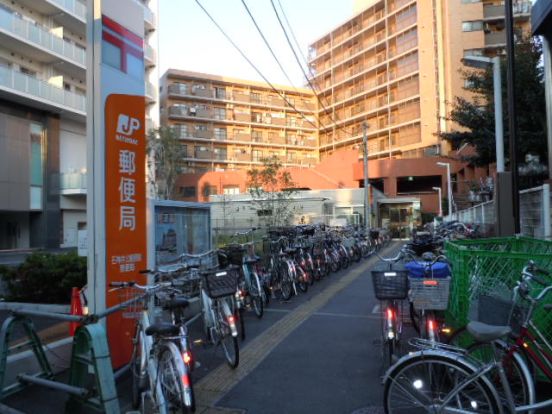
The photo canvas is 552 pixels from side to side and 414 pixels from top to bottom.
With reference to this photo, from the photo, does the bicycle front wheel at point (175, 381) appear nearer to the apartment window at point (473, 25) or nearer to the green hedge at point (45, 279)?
the green hedge at point (45, 279)

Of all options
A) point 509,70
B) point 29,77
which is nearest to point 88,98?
point 509,70

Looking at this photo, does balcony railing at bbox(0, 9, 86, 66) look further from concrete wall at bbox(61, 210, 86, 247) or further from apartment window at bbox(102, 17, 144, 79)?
apartment window at bbox(102, 17, 144, 79)

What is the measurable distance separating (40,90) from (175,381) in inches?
896

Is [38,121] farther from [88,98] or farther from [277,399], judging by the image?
[277,399]

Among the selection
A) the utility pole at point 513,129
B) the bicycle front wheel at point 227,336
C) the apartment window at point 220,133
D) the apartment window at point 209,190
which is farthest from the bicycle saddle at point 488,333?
the apartment window at point 220,133

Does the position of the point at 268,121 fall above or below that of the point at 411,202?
above

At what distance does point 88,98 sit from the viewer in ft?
14.4

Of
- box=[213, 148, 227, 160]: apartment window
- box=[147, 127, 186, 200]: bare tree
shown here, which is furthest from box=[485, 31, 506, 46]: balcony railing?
box=[213, 148, 227, 160]: apartment window

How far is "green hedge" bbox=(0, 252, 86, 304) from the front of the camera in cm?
709

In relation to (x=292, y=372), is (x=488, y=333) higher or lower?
higher

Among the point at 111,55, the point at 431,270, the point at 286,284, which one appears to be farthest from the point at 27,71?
the point at 431,270

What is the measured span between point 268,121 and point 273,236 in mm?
49343

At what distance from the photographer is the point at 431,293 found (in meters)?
3.79

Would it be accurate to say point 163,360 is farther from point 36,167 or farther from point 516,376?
point 36,167
